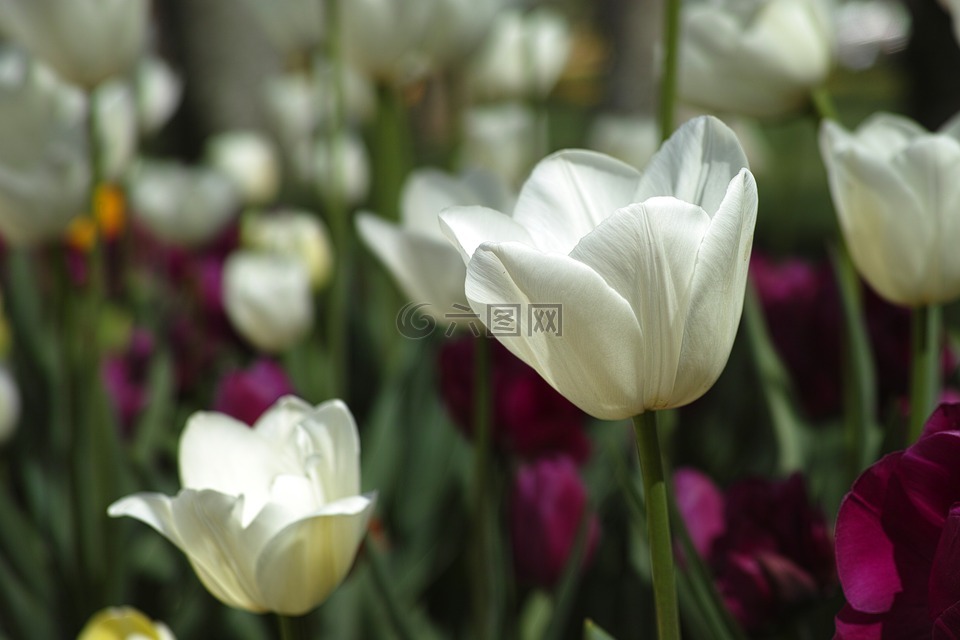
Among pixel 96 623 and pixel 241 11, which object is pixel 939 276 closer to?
pixel 96 623

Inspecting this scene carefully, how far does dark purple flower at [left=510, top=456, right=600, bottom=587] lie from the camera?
82 centimetres

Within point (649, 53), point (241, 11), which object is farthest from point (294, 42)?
point (649, 53)

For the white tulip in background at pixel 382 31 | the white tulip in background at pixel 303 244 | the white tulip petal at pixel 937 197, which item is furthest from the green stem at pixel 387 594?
the white tulip in background at pixel 303 244

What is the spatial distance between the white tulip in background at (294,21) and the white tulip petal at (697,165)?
1199mm

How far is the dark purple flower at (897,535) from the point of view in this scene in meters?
0.41

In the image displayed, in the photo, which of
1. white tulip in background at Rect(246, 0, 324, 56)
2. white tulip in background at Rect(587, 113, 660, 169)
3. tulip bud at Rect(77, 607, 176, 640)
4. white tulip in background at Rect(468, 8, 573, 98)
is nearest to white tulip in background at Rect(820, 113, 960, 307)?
tulip bud at Rect(77, 607, 176, 640)

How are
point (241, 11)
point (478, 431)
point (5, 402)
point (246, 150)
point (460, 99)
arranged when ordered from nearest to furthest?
point (478, 431), point (5, 402), point (460, 99), point (246, 150), point (241, 11)

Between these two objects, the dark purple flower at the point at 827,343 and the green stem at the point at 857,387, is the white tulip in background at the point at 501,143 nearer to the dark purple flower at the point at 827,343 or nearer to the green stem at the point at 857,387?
the dark purple flower at the point at 827,343

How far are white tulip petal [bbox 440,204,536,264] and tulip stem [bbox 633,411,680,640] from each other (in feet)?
0.36

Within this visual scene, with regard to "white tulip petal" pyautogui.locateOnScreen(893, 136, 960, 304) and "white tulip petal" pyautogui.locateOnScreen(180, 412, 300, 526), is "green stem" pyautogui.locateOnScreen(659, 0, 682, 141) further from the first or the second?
"white tulip petal" pyautogui.locateOnScreen(180, 412, 300, 526)

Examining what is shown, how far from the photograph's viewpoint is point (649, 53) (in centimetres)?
373

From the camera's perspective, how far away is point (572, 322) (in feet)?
1.37

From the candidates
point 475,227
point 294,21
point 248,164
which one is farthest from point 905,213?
point 248,164

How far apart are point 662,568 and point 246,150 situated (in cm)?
226
